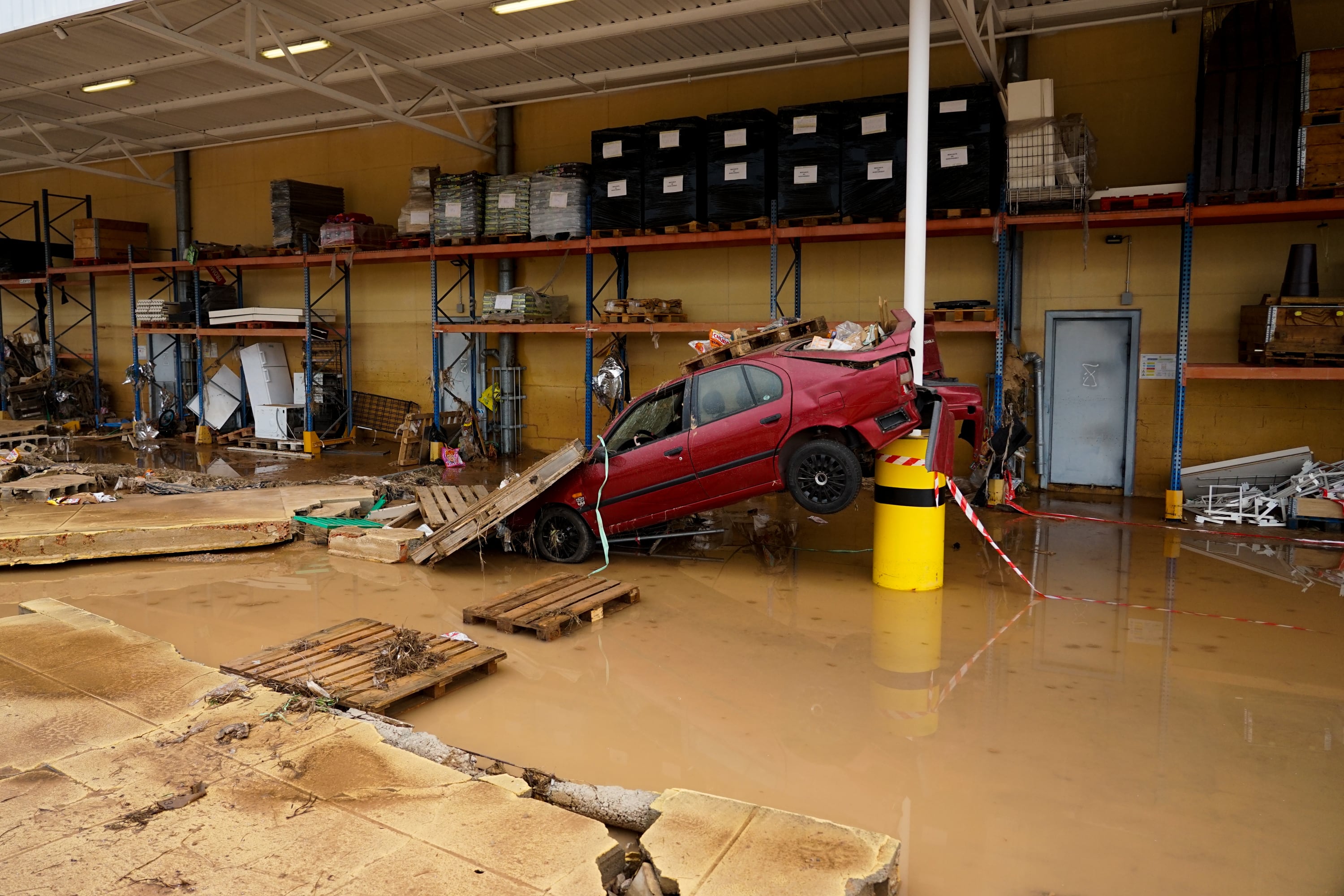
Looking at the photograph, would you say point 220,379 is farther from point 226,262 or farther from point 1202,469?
point 1202,469

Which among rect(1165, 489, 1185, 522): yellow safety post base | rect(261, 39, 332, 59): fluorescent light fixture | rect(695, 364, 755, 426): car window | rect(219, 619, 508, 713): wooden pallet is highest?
rect(261, 39, 332, 59): fluorescent light fixture

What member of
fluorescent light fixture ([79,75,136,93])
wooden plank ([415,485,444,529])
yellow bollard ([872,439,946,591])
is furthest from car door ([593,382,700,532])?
fluorescent light fixture ([79,75,136,93])

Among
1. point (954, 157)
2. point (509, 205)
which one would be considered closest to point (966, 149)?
point (954, 157)

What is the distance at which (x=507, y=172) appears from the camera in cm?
1555

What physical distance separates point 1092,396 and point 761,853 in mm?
10021

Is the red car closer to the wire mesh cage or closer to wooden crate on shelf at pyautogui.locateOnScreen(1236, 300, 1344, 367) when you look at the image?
the wire mesh cage

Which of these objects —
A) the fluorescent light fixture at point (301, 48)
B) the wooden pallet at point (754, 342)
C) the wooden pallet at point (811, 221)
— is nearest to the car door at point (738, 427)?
the wooden pallet at point (754, 342)

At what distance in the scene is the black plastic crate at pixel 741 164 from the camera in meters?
11.7

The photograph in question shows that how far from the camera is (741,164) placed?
38.6 ft

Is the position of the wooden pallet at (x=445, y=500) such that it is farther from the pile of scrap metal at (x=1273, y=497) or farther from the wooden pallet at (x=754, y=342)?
the pile of scrap metal at (x=1273, y=497)

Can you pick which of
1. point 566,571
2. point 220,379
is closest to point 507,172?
point 220,379

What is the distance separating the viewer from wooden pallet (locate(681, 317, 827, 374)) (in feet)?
26.4

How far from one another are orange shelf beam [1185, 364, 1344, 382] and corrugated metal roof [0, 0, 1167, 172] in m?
4.47

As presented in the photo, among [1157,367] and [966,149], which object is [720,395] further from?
[1157,367]
